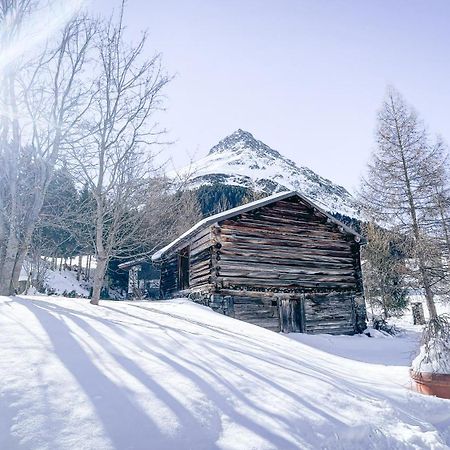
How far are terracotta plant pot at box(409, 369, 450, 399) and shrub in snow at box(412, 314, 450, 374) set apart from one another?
0.20 ft

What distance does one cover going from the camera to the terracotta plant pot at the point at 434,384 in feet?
16.5

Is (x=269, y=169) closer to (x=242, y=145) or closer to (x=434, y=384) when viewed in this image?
(x=242, y=145)

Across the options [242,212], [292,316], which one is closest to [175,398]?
[242,212]

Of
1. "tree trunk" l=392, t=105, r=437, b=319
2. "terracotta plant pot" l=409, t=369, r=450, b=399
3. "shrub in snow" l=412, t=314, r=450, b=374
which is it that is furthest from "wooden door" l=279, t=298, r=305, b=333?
→ "terracotta plant pot" l=409, t=369, r=450, b=399

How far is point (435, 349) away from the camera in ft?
17.5

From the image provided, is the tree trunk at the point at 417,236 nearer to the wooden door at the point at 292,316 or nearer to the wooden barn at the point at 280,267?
the wooden barn at the point at 280,267

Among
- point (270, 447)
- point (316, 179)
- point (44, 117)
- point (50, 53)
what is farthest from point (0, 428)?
point (316, 179)

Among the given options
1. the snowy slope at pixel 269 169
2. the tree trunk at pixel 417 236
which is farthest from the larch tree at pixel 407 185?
the snowy slope at pixel 269 169

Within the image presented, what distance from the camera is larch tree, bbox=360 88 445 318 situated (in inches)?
647

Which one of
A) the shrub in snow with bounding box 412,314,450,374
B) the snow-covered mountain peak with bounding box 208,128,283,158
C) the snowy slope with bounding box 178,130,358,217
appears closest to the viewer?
the shrub in snow with bounding box 412,314,450,374

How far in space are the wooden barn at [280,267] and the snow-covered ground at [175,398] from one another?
863cm

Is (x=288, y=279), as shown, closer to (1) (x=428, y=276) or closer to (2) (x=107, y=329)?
(1) (x=428, y=276)

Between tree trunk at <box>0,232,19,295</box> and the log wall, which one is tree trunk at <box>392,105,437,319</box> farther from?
tree trunk at <box>0,232,19,295</box>

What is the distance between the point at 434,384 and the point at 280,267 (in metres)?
9.89
